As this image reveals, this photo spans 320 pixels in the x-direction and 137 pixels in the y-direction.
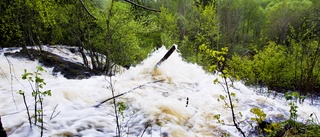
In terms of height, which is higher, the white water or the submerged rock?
the submerged rock

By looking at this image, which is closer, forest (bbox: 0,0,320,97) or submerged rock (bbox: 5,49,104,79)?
submerged rock (bbox: 5,49,104,79)

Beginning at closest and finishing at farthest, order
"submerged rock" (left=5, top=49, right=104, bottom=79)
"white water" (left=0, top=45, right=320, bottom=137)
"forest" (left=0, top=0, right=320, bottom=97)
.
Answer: "white water" (left=0, top=45, right=320, bottom=137), "submerged rock" (left=5, top=49, right=104, bottom=79), "forest" (left=0, top=0, right=320, bottom=97)

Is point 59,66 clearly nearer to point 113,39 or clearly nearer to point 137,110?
point 113,39

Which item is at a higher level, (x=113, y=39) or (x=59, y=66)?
(x=113, y=39)

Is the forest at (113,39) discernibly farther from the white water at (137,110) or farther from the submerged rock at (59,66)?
the white water at (137,110)

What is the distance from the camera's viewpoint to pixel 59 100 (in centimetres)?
609

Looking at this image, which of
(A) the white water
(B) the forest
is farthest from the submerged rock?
(A) the white water

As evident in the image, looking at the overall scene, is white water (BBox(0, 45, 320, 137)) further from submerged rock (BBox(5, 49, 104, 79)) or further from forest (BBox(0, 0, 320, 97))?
forest (BBox(0, 0, 320, 97))

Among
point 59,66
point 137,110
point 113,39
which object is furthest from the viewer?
point 113,39

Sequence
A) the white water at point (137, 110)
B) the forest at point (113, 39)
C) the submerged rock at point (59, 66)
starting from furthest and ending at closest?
the forest at point (113, 39) < the submerged rock at point (59, 66) < the white water at point (137, 110)

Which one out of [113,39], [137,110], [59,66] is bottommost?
[137,110]

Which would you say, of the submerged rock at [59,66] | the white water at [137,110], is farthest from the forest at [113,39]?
the white water at [137,110]

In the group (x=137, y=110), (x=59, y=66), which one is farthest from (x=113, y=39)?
(x=137, y=110)

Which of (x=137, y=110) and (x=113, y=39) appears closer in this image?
(x=137, y=110)
